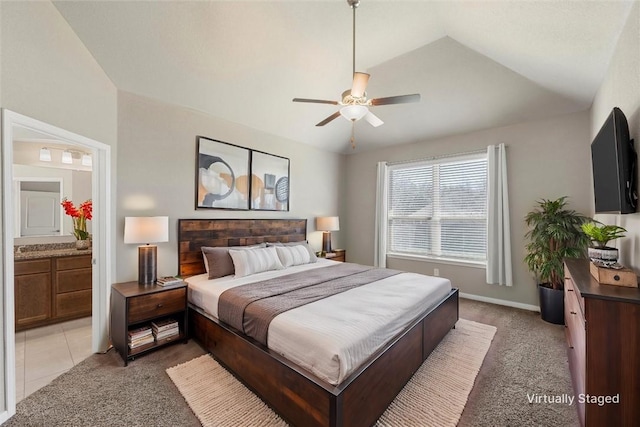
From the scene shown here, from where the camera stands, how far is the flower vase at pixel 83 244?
11.4ft

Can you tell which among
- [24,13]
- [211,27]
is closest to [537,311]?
[211,27]

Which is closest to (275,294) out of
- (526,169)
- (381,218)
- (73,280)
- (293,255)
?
(293,255)

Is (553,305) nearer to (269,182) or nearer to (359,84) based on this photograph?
(359,84)

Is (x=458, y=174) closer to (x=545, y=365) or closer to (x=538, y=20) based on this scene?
(x=538, y=20)

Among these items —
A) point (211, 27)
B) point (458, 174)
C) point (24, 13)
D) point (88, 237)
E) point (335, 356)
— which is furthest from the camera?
point (458, 174)

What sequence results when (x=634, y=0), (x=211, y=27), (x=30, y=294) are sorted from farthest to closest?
1. (x=30, y=294)
2. (x=211, y=27)
3. (x=634, y=0)

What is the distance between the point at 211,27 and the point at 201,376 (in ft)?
10.6

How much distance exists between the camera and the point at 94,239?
2.64 m

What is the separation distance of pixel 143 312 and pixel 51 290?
1720mm

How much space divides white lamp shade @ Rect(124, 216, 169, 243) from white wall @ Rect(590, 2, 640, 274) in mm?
3964

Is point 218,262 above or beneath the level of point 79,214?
beneath

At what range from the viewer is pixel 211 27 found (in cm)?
261

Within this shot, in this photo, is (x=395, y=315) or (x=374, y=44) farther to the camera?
(x=374, y=44)

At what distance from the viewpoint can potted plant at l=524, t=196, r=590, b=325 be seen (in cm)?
325
